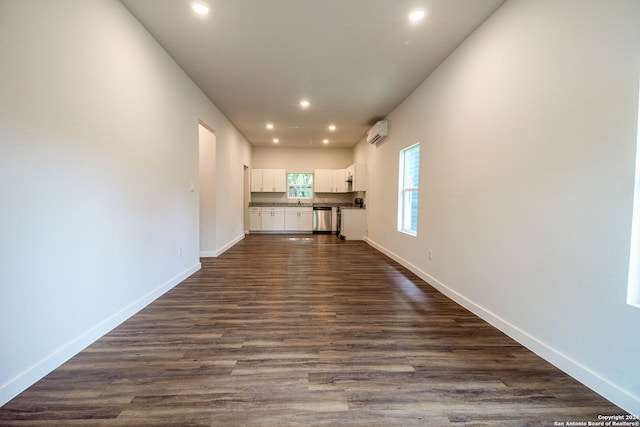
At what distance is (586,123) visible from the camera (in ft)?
4.89

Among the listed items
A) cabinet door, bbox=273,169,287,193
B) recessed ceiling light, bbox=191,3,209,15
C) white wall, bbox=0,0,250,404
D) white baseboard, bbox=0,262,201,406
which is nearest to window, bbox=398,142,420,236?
recessed ceiling light, bbox=191,3,209,15

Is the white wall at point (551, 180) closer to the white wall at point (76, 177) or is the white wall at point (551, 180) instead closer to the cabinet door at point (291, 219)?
the white wall at point (76, 177)

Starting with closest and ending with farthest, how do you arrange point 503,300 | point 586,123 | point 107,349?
point 586,123 < point 107,349 < point 503,300

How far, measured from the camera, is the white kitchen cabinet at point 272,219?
7.96m

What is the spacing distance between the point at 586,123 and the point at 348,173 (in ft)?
20.4

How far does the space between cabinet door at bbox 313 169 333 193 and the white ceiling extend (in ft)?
11.8

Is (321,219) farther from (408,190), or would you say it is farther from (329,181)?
(408,190)

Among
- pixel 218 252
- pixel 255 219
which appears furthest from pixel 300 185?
pixel 218 252

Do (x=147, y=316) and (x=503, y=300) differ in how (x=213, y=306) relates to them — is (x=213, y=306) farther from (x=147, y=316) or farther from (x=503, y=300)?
(x=503, y=300)

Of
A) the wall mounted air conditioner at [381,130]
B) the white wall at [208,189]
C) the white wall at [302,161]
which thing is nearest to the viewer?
the white wall at [208,189]

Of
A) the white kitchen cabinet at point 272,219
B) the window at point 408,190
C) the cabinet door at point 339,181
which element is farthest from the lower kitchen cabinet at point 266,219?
the window at point 408,190

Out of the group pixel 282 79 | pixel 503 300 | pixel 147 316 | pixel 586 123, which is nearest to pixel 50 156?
pixel 147 316

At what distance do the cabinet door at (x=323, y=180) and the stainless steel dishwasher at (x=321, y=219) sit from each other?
0.56 metres

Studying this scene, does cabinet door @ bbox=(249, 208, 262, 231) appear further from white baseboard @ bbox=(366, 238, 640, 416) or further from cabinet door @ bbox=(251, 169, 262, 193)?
white baseboard @ bbox=(366, 238, 640, 416)
